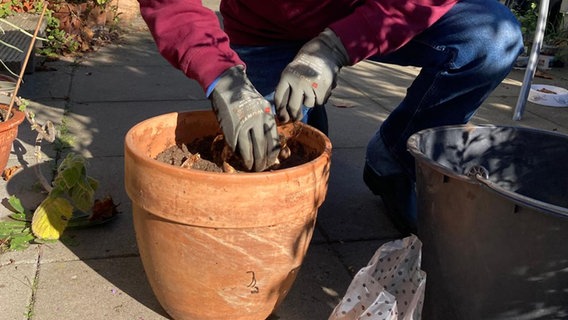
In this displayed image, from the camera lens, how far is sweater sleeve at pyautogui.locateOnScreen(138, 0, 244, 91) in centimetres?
182

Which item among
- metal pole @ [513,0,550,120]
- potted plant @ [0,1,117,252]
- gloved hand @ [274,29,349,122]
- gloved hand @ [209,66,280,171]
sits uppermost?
gloved hand @ [274,29,349,122]

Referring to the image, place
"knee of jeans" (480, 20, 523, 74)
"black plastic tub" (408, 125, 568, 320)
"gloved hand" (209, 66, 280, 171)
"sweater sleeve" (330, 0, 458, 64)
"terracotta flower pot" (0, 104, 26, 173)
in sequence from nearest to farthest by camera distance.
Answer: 1. "black plastic tub" (408, 125, 568, 320)
2. "gloved hand" (209, 66, 280, 171)
3. "sweater sleeve" (330, 0, 458, 64)
4. "knee of jeans" (480, 20, 523, 74)
5. "terracotta flower pot" (0, 104, 26, 173)

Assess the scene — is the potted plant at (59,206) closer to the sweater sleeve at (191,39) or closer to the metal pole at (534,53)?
the sweater sleeve at (191,39)

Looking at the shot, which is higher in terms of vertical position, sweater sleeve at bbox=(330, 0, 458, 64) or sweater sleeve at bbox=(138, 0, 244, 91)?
sweater sleeve at bbox=(330, 0, 458, 64)

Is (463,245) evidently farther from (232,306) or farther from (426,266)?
(232,306)

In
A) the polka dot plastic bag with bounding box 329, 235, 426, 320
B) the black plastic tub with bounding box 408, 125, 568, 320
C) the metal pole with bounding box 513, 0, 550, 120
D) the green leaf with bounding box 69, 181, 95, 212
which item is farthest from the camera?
the metal pole with bounding box 513, 0, 550, 120

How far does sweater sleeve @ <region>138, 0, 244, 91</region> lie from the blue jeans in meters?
0.64

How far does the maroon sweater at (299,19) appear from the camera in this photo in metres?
1.83

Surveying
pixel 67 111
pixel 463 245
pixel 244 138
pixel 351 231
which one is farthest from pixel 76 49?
pixel 463 245

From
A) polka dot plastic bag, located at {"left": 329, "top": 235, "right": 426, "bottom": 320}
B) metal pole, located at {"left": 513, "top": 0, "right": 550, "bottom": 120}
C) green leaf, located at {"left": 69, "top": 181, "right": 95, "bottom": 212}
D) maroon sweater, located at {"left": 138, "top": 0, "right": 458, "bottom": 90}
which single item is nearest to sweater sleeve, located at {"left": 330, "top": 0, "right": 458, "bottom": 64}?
maroon sweater, located at {"left": 138, "top": 0, "right": 458, "bottom": 90}

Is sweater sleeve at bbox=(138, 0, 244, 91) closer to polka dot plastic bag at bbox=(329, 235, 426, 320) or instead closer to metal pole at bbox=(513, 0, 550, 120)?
polka dot plastic bag at bbox=(329, 235, 426, 320)

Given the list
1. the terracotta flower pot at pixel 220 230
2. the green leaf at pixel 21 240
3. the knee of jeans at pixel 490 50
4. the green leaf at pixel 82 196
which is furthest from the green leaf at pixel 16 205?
the knee of jeans at pixel 490 50

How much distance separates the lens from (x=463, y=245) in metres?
1.59

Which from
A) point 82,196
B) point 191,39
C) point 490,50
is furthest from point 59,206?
point 490,50
